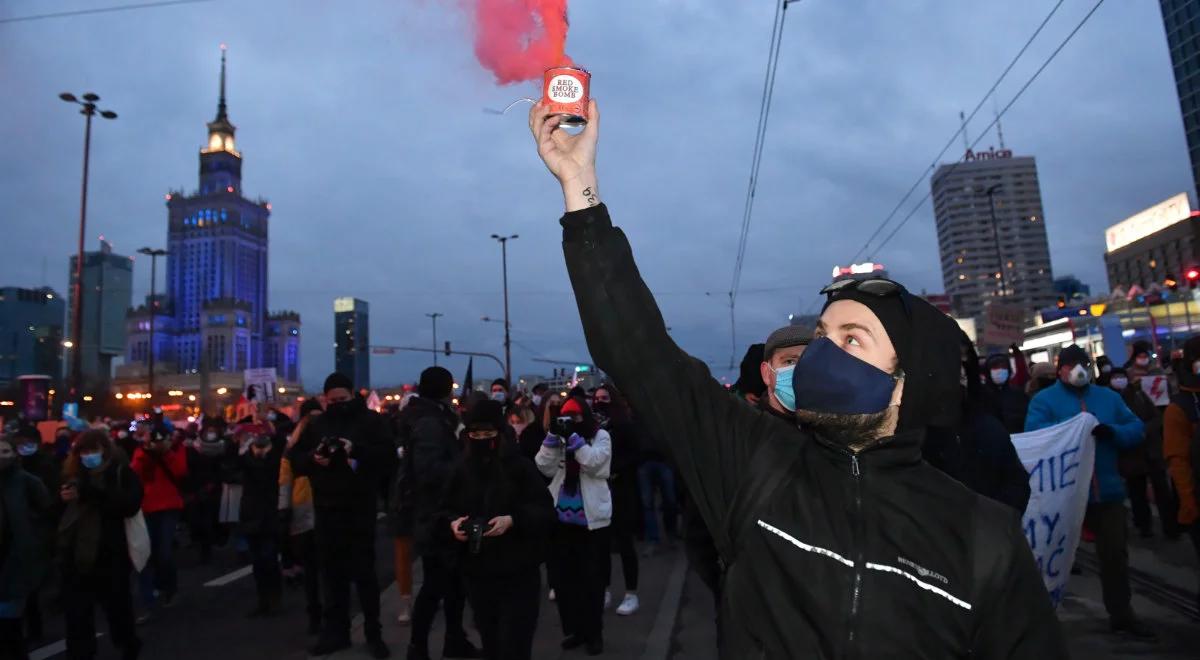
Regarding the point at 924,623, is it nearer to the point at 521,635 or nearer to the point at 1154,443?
the point at 521,635

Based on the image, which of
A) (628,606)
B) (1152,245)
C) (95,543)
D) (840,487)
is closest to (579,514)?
→ (628,606)

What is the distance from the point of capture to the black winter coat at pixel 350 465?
244 inches

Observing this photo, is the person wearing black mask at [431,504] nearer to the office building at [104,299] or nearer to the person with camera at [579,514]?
the person with camera at [579,514]

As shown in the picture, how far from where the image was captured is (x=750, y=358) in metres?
3.90

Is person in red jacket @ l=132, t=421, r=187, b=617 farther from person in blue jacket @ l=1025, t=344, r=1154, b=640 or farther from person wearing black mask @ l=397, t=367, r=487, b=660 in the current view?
person in blue jacket @ l=1025, t=344, r=1154, b=640

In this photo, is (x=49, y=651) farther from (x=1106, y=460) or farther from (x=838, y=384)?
(x=1106, y=460)

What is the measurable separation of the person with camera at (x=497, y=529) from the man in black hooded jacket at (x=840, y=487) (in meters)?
3.12

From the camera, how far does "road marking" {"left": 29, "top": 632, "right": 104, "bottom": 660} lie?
6797 millimetres

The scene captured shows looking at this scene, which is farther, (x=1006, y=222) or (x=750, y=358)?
(x=1006, y=222)

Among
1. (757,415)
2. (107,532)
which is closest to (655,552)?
(107,532)

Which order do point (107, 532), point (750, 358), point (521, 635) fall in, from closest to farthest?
point (750, 358) → point (521, 635) → point (107, 532)

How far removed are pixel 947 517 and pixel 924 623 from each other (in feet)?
0.66

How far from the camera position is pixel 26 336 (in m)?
102

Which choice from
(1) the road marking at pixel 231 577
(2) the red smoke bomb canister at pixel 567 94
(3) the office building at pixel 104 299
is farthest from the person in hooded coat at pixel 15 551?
(3) the office building at pixel 104 299
